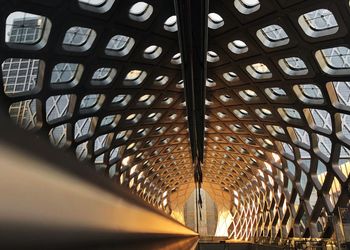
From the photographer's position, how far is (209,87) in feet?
106

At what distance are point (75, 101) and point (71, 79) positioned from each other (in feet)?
7.73

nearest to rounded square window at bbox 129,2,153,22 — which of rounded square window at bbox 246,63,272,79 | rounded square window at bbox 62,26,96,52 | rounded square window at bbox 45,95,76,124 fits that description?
rounded square window at bbox 62,26,96,52

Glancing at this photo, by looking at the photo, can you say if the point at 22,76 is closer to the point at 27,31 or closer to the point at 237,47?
the point at 27,31

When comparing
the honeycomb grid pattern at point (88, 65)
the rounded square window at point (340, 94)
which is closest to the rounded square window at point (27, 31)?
the honeycomb grid pattern at point (88, 65)

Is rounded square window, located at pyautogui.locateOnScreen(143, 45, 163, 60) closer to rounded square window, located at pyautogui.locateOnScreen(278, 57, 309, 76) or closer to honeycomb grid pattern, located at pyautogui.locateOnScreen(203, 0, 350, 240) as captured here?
honeycomb grid pattern, located at pyautogui.locateOnScreen(203, 0, 350, 240)

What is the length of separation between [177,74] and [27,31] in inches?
511

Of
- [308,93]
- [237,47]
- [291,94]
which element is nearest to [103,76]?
[237,47]

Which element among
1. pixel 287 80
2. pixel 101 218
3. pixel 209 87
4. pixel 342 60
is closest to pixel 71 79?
pixel 209 87

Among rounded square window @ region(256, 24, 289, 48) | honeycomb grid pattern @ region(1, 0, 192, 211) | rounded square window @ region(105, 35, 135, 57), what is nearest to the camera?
honeycomb grid pattern @ region(1, 0, 192, 211)

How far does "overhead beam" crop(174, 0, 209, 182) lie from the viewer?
1484cm

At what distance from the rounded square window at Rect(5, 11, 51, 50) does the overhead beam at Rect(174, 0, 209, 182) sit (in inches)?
301

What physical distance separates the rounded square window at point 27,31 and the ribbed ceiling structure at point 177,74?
6 cm

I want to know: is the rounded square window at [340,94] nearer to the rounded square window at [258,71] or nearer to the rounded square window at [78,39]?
the rounded square window at [258,71]

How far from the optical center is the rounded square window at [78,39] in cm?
2038
